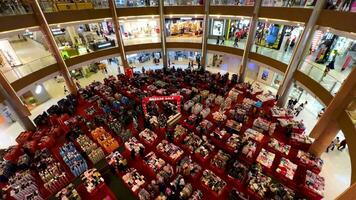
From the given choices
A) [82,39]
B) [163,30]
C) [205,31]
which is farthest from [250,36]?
[82,39]

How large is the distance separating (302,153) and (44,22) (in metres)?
20.9

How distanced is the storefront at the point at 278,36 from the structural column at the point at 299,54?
3897 millimetres

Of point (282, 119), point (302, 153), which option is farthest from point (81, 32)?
point (302, 153)

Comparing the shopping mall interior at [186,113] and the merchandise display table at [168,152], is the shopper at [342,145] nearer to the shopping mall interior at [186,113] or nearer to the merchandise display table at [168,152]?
the shopping mall interior at [186,113]

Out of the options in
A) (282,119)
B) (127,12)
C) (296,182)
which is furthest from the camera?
(127,12)

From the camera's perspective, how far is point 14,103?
13469mm

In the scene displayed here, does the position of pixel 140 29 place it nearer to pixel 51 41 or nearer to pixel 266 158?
pixel 51 41

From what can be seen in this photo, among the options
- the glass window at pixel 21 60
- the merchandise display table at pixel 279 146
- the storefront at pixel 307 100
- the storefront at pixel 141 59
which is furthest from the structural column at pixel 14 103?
the storefront at pixel 307 100

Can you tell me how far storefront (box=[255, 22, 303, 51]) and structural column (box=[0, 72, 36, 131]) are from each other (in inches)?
856

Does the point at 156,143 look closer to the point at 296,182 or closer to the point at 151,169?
the point at 151,169

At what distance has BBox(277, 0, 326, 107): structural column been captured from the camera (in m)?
11.6

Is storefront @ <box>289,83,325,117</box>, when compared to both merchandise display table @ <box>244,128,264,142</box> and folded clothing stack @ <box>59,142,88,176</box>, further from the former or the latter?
folded clothing stack @ <box>59,142,88,176</box>

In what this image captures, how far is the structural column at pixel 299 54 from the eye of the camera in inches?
456

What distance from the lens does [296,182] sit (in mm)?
9906
